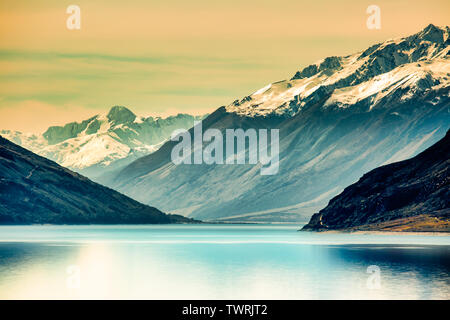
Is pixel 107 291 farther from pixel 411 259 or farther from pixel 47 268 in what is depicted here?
pixel 411 259

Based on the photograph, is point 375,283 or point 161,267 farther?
point 161,267

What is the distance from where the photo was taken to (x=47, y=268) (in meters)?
162

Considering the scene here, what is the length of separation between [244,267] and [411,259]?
127 ft

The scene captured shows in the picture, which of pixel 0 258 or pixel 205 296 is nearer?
pixel 205 296

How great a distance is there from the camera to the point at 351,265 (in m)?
170

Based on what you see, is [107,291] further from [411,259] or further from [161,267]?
[411,259]
